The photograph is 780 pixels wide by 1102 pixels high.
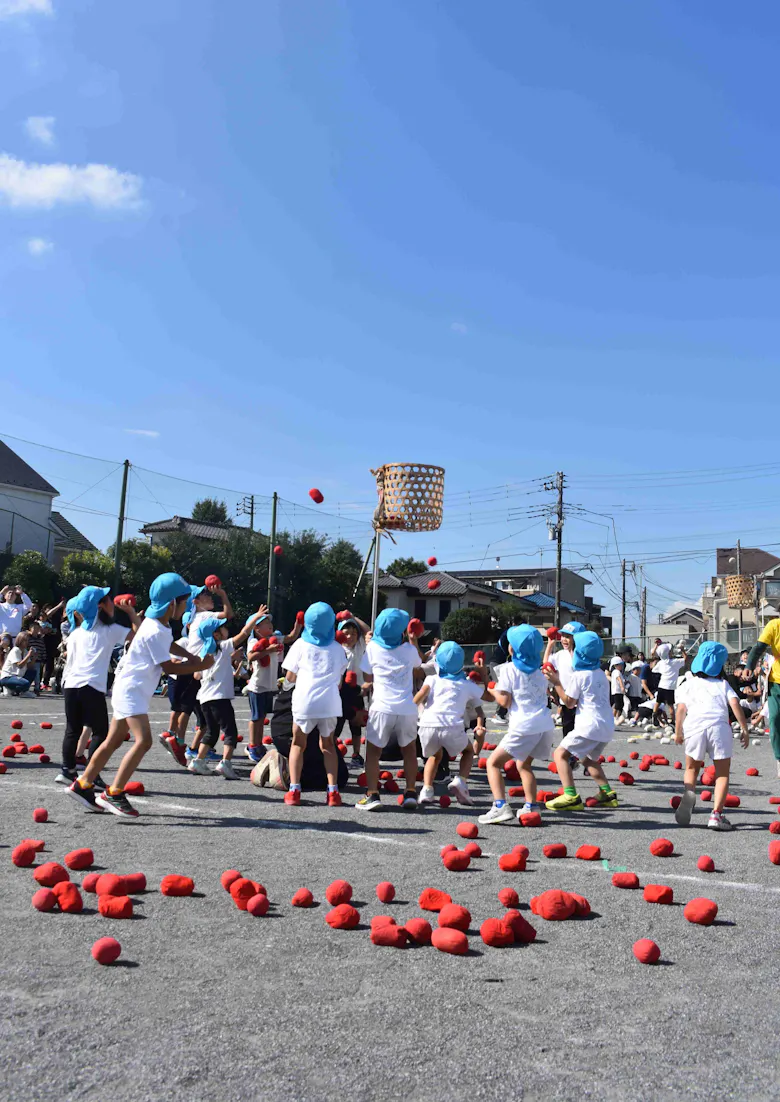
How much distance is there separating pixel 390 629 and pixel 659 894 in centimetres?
444

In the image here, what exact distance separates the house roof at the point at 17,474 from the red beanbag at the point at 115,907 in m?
29.0

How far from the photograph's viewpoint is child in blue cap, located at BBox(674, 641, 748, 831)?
8.20 metres

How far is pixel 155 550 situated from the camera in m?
31.1

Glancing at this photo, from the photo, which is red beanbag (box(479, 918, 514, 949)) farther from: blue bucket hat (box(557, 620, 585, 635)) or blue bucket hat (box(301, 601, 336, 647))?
blue bucket hat (box(557, 620, 585, 635))

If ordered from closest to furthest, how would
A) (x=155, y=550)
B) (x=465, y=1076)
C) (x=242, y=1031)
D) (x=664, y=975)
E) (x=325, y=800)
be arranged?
1. (x=465, y=1076)
2. (x=242, y=1031)
3. (x=664, y=975)
4. (x=325, y=800)
5. (x=155, y=550)

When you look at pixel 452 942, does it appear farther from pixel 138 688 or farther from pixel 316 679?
pixel 316 679

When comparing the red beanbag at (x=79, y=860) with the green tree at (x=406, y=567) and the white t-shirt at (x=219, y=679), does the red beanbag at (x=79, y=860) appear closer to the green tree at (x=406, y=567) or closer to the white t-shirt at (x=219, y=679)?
the white t-shirt at (x=219, y=679)

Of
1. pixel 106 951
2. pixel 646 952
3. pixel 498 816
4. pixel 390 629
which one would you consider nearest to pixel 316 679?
pixel 390 629

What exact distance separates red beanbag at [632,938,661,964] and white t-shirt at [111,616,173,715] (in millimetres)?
4800

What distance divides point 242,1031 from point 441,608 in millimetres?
69704

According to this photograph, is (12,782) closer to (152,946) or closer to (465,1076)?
(152,946)

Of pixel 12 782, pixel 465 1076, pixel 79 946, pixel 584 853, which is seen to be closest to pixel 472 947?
pixel 465 1076

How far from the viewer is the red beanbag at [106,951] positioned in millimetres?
4094

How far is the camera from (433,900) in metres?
5.11
